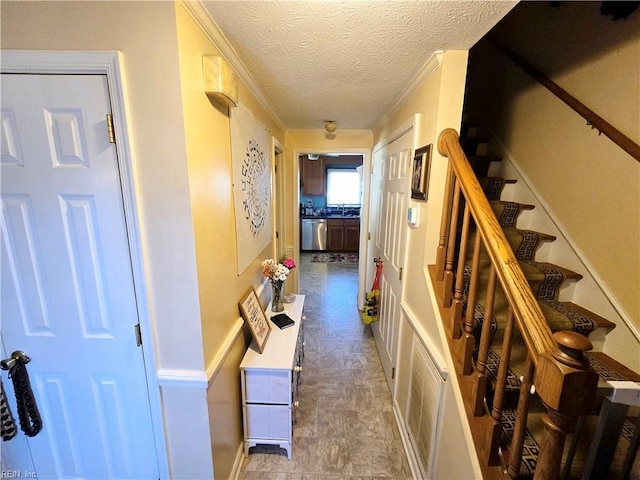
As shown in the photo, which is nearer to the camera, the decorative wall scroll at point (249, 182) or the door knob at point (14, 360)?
the door knob at point (14, 360)

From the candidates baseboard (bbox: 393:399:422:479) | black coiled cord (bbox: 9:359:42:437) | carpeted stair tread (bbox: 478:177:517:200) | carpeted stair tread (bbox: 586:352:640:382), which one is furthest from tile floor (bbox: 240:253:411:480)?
carpeted stair tread (bbox: 478:177:517:200)

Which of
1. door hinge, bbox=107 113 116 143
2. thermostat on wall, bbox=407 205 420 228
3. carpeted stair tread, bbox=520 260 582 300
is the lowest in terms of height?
carpeted stair tread, bbox=520 260 582 300

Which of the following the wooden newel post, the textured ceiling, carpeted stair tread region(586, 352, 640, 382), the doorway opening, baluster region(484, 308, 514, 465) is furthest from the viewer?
the doorway opening

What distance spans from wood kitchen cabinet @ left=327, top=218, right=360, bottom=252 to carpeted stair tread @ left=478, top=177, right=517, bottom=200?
4.38 metres

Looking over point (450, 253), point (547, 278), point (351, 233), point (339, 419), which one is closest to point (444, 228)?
point (450, 253)

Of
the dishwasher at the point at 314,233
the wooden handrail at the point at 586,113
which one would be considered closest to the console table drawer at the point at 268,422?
the wooden handrail at the point at 586,113

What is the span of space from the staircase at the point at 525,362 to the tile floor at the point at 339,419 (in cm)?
90

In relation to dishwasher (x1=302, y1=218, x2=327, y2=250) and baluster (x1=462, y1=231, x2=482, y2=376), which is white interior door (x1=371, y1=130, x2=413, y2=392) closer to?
baluster (x1=462, y1=231, x2=482, y2=376)

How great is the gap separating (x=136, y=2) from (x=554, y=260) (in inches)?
94.2

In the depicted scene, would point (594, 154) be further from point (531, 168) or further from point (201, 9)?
point (201, 9)

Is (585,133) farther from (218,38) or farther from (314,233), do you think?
(314,233)

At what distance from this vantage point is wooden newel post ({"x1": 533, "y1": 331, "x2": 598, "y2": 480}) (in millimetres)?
576

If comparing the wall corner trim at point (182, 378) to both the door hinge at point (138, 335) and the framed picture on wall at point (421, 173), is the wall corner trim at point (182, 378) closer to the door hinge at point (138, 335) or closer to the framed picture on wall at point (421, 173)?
the door hinge at point (138, 335)

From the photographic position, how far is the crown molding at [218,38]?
92cm
